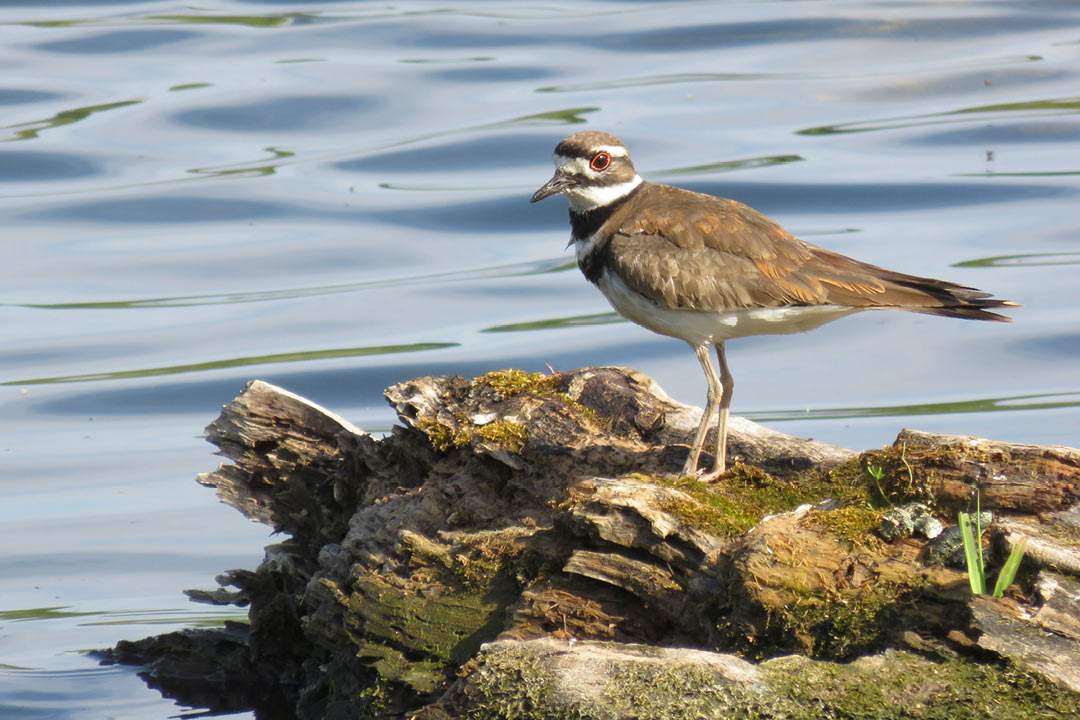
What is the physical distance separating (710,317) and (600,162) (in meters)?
1.26

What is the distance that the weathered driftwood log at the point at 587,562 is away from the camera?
493 centimetres

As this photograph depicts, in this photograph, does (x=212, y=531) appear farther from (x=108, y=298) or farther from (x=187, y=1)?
(x=187, y=1)

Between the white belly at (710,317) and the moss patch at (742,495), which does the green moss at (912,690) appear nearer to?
the moss patch at (742,495)

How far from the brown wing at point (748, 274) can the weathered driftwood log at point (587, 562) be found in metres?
0.55

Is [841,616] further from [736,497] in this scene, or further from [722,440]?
[722,440]

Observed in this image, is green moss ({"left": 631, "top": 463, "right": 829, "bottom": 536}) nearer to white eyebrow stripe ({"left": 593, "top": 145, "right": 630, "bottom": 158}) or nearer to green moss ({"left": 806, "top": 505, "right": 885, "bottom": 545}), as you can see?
green moss ({"left": 806, "top": 505, "right": 885, "bottom": 545})

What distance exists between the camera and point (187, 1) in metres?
26.4

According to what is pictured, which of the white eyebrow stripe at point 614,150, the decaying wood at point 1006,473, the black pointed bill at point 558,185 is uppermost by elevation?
the white eyebrow stripe at point 614,150

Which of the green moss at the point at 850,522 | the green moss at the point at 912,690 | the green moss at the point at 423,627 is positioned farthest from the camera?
the green moss at the point at 423,627

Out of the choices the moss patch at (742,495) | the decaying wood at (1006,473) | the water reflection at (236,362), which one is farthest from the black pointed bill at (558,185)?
the water reflection at (236,362)

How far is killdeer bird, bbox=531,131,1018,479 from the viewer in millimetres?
7344

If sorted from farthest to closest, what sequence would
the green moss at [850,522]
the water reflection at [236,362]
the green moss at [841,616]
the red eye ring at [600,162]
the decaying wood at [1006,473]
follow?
1. the water reflection at [236,362]
2. the red eye ring at [600,162]
3. the decaying wood at [1006,473]
4. the green moss at [850,522]
5. the green moss at [841,616]

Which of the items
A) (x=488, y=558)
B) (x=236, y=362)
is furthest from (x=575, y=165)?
(x=236, y=362)

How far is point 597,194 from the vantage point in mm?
8156
